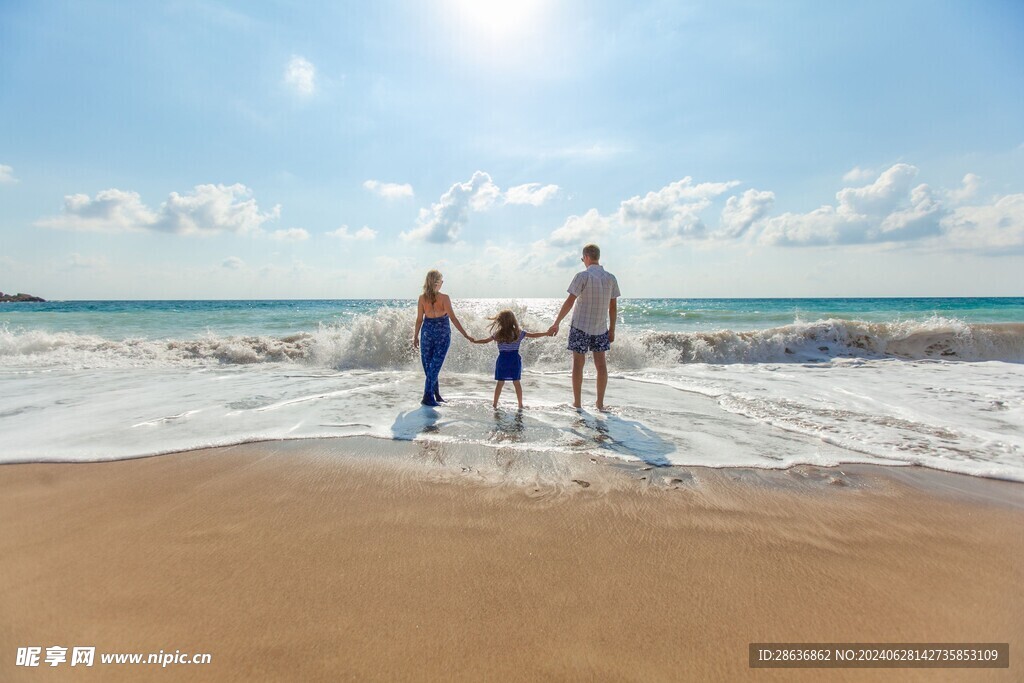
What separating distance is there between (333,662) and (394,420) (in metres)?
3.72

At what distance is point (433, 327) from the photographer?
6.72 metres

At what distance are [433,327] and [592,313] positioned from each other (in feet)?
7.50

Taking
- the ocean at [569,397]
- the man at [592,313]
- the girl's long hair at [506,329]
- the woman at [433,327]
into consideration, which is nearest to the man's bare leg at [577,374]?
the man at [592,313]

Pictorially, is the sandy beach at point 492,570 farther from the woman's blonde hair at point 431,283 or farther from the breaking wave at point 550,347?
the breaking wave at point 550,347

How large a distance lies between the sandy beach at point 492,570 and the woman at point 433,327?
2.93 meters

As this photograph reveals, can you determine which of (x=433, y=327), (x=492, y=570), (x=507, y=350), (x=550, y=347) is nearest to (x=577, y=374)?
(x=507, y=350)

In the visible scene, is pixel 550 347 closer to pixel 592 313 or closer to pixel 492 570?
pixel 592 313

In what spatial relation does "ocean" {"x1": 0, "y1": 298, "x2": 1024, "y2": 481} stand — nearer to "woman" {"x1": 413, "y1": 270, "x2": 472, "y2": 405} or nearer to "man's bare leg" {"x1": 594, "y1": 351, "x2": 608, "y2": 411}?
"man's bare leg" {"x1": 594, "y1": 351, "x2": 608, "y2": 411}

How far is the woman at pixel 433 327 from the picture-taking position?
648cm

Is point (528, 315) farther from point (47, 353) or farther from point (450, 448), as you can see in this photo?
point (47, 353)

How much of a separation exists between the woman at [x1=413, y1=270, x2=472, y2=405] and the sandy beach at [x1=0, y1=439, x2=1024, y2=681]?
9.60 ft

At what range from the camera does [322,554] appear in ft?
7.99

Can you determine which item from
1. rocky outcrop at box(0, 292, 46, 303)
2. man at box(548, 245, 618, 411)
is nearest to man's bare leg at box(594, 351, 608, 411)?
man at box(548, 245, 618, 411)

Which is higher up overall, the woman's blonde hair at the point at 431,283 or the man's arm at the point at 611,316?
the woman's blonde hair at the point at 431,283
